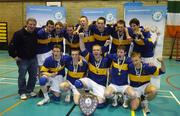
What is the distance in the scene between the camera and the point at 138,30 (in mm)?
5570

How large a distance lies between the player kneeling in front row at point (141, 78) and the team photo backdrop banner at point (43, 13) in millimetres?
5845

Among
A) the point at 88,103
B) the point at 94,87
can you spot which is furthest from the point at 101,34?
the point at 88,103

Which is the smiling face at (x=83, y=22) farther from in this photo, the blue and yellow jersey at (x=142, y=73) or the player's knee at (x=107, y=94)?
the player's knee at (x=107, y=94)

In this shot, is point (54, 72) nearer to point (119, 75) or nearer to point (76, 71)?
point (76, 71)

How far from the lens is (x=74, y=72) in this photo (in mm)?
5664

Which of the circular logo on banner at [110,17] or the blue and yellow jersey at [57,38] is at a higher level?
the circular logo on banner at [110,17]

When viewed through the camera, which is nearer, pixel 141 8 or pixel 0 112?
pixel 0 112

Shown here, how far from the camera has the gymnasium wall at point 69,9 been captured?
43.2 ft

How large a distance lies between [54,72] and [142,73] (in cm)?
192

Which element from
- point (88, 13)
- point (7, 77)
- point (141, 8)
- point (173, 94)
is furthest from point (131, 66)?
point (88, 13)

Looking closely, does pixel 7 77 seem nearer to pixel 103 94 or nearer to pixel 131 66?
pixel 103 94

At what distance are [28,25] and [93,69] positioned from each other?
5.56ft

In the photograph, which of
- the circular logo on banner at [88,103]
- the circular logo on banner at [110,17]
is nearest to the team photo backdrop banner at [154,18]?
the circular logo on banner at [110,17]


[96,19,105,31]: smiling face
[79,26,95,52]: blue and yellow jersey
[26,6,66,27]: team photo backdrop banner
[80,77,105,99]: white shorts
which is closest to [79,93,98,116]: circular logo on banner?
[80,77,105,99]: white shorts
